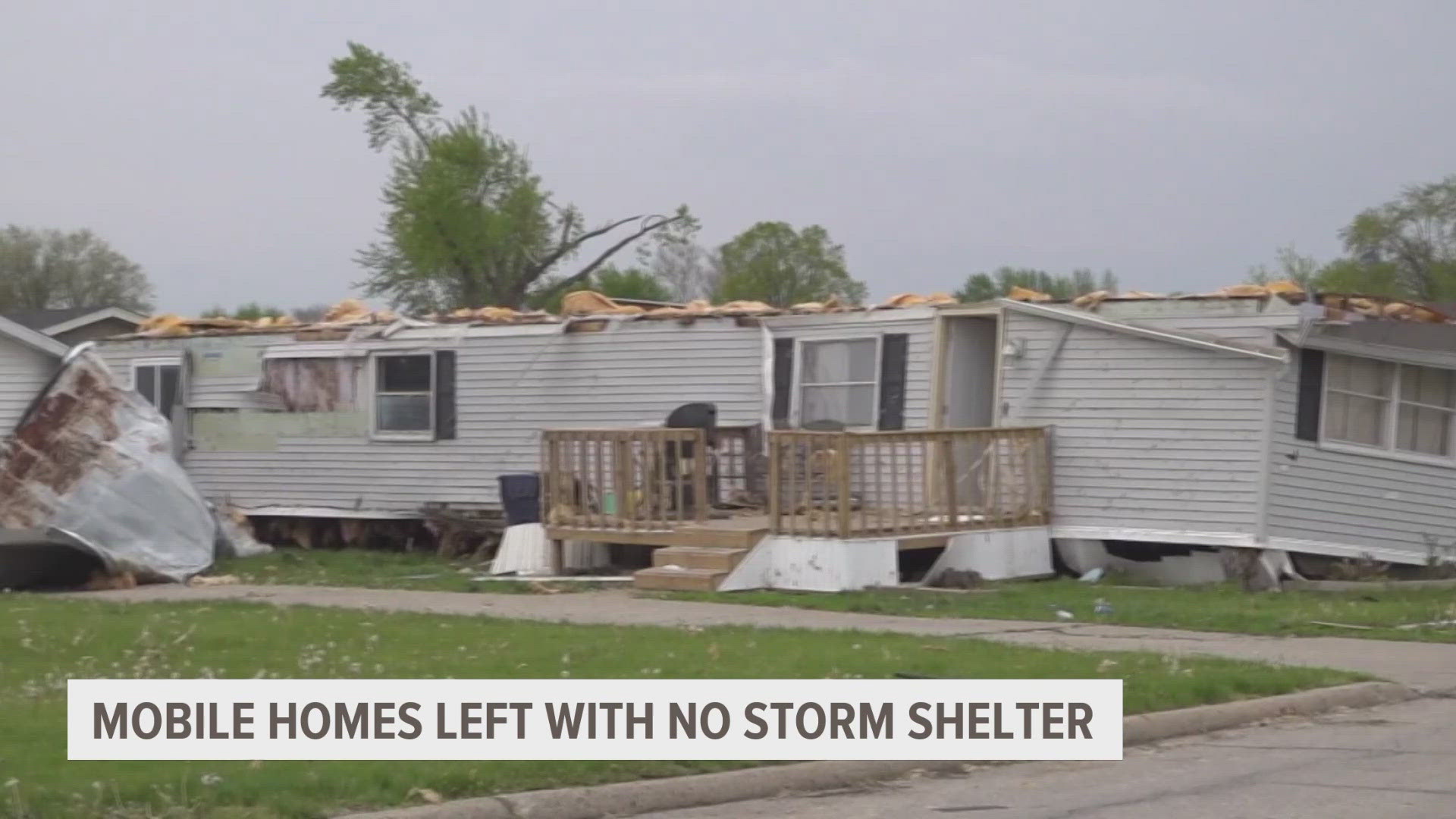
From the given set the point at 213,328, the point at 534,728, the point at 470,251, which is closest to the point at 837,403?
the point at 213,328

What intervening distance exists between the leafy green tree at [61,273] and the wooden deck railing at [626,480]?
4199 cm

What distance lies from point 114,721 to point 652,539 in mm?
10139

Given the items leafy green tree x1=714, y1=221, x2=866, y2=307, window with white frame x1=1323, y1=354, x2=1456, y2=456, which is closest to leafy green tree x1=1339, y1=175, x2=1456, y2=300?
leafy green tree x1=714, y1=221, x2=866, y2=307

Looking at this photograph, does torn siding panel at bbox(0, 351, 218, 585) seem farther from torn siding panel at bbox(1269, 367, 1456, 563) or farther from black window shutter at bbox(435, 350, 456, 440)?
torn siding panel at bbox(1269, 367, 1456, 563)

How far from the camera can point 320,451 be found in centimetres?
2480

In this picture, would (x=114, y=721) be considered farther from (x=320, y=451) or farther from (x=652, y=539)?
(x=320, y=451)

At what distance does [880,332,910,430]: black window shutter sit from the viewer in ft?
66.2

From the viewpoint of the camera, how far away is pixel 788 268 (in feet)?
148

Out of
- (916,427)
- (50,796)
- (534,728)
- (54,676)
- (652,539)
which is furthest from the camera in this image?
(916,427)

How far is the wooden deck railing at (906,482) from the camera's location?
17.5 m

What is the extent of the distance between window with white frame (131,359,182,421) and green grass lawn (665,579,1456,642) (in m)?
11.3

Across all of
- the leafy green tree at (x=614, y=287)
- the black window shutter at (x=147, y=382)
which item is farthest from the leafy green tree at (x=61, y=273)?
the black window shutter at (x=147, y=382)

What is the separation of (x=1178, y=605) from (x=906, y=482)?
3708mm
